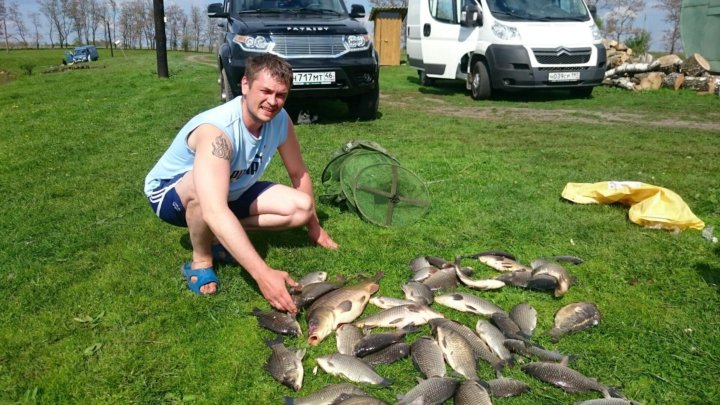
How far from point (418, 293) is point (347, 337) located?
0.66m

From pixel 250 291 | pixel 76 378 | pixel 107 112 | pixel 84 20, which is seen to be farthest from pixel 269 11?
pixel 84 20

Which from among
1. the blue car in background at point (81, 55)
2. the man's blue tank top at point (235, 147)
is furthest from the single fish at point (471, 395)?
the blue car in background at point (81, 55)

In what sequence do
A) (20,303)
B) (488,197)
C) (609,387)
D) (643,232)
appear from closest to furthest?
(609,387), (20,303), (643,232), (488,197)

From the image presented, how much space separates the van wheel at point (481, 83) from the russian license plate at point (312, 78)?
507 cm

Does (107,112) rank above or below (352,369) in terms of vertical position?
above

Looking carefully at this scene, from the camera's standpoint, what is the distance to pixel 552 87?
12.0 meters

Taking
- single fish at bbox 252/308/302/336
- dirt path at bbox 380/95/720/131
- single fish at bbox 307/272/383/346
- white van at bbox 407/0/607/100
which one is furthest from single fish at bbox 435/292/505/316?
white van at bbox 407/0/607/100

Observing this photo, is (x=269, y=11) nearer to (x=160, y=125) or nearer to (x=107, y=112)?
(x=160, y=125)

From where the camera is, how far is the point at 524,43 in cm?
1173

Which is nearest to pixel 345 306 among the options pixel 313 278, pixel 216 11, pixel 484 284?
pixel 313 278

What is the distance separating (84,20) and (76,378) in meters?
87.2

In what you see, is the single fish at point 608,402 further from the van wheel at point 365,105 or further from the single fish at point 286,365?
the van wheel at point 365,105

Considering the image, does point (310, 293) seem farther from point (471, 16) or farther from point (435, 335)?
point (471, 16)

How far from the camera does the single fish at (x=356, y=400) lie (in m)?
2.58
